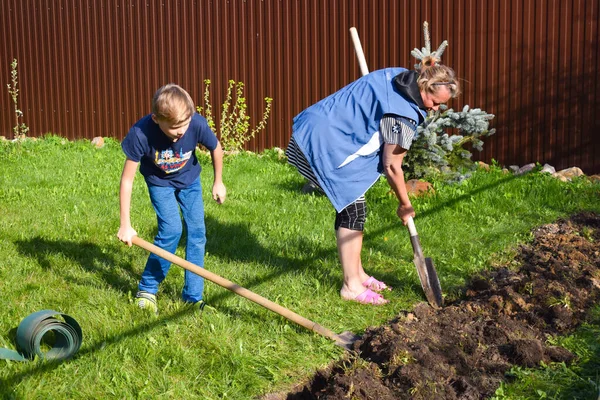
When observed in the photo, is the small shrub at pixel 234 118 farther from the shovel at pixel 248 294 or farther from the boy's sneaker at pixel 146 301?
the shovel at pixel 248 294

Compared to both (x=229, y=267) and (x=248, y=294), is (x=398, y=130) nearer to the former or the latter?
(x=248, y=294)

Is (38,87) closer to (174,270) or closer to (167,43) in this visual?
(167,43)

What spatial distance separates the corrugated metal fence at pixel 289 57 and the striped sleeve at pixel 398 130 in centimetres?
344

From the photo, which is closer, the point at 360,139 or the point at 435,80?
the point at 435,80

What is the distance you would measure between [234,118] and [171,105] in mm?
6024

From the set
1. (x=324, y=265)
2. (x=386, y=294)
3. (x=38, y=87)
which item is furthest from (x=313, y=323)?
(x=38, y=87)

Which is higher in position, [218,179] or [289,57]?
[289,57]

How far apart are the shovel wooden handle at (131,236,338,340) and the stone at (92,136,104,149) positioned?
6.64m

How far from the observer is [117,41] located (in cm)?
1031

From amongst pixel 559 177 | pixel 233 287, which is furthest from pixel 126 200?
pixel 559 177

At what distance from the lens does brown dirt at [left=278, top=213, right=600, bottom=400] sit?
2904 mm

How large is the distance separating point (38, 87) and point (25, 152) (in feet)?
8.57

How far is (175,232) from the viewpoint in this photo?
12.7 ft

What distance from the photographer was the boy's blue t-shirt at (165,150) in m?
3.59
